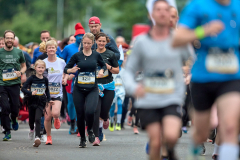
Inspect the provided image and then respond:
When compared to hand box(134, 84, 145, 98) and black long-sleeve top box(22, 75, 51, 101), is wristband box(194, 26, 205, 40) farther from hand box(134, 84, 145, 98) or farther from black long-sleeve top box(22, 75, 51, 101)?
black long-sleeve top box(22, 75, 51, 101)

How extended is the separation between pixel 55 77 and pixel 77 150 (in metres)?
2.25

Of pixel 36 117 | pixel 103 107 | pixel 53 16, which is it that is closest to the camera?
pixel 36 117

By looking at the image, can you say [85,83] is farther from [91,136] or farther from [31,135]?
[31,135]

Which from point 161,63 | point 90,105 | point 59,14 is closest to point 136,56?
point 161,63

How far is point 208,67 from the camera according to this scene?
5.78 meters

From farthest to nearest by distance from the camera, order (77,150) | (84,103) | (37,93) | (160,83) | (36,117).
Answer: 1. (37,93)
2. (36,117)
3. (84,103)
4. (77,150)
5. (160,83)

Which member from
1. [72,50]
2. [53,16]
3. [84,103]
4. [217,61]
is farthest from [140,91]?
[53,16]

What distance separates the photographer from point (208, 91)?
5.89 metres

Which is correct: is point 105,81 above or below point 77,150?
above

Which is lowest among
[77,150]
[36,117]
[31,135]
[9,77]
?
[77,150]

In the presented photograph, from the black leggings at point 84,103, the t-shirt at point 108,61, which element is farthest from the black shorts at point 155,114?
the t-shirt at point 108,61

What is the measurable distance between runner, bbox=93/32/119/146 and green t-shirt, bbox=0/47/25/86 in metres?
1.99

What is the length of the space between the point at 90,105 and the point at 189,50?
451cm

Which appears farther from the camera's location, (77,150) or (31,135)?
(31,135)
